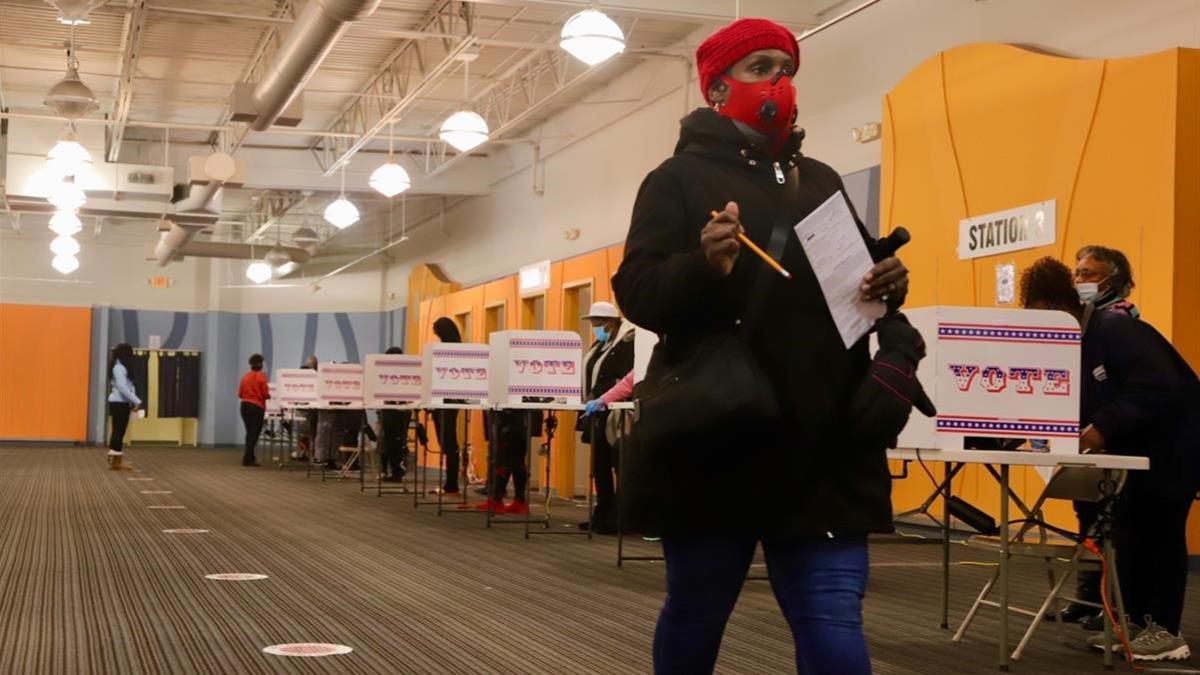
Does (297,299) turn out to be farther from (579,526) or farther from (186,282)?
(579,526)

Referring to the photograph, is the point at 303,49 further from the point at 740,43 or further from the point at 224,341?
the point at 224,341

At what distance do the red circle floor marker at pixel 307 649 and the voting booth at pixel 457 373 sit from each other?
253 inches

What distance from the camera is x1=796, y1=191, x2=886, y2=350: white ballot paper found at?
7.04ft

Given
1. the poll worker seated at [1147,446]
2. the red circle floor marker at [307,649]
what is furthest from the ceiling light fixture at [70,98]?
the poll worker seated at [1147,446]

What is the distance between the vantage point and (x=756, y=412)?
2.03 m

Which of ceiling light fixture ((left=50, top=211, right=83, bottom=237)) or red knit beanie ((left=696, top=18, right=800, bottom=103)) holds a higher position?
ceiling light fixture ((left=50, top=211, right=83, bottom=237))

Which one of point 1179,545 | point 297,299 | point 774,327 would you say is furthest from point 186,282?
point 774,327

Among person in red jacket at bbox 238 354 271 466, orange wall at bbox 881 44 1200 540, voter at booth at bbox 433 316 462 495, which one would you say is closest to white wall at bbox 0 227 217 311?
person in red jacket at bbox 238 354 271 466

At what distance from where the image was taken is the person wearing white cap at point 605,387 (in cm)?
945

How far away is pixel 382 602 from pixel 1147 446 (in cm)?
311

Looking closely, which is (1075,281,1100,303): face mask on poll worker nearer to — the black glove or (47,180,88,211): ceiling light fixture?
the black glove

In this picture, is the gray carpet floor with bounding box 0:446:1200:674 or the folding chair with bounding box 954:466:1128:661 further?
the folding chair with bounding box 954:466:1128:661

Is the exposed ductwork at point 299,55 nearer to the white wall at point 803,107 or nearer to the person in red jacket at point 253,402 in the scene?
the white wall at point 803,107

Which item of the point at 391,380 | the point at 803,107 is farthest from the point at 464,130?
the point at 391,380
